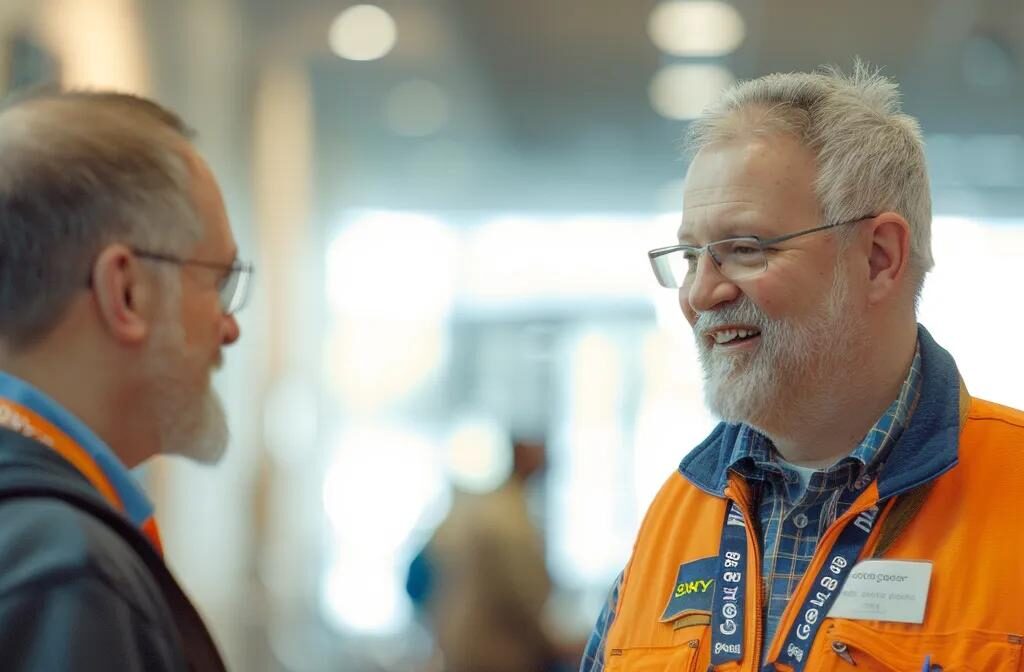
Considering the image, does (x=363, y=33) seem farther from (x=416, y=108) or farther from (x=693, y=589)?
(x=693, y=589)

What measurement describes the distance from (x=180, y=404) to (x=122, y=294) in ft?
0.71

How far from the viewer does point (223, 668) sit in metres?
1.53

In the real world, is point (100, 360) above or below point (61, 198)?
below

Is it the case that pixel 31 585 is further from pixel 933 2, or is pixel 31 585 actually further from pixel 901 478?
pixel 933 2

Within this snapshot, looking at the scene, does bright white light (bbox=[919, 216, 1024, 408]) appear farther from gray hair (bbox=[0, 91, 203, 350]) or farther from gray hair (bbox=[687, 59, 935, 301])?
gray hair (bbox=[0, 91, 203, 350])

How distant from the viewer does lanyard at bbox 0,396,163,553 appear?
5.04 feet

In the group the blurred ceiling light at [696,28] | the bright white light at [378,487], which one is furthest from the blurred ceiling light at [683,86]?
the bright white light at [378,487]

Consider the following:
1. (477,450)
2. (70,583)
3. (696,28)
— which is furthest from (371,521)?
(70,583)

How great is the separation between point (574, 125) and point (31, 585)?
7.44 meters

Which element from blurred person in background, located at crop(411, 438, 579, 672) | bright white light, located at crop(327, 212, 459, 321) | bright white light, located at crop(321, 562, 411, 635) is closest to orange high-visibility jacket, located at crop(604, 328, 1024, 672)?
blurred person in background, located at crop(411, 438, 579, 672)

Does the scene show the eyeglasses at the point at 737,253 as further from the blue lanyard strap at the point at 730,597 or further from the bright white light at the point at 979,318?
the bright white light at the point at 979,318

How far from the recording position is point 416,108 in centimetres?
824

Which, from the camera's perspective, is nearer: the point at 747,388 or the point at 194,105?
the point at 747,388

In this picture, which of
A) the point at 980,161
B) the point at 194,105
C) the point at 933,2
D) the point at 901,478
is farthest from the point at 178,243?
the point at 980,161
